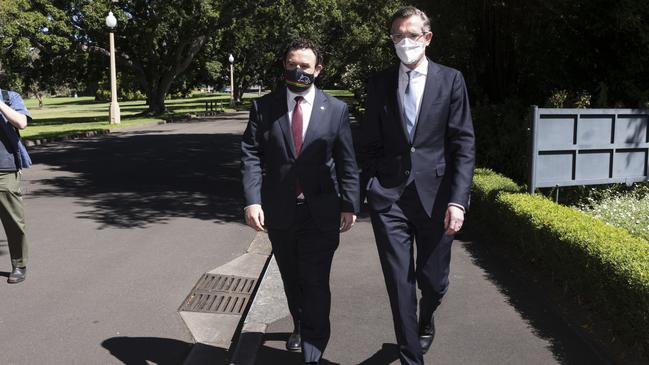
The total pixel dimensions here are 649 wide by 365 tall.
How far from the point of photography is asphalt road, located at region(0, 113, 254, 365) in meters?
4.32

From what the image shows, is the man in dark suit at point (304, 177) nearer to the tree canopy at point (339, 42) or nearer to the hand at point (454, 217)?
the hand at point (454, 217)

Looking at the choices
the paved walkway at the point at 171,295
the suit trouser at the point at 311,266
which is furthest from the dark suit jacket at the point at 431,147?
the paved walkway at the point at 171,295

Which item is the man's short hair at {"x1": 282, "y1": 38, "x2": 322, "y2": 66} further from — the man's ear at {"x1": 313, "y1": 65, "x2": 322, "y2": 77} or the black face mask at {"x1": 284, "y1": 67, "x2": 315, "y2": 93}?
the black face mask at {"x1": 284, "y1": 67, "x2": 315, "y2": 93}

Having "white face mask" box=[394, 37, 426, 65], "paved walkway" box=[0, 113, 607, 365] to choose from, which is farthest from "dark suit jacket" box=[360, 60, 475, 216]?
"paved walkway" box=[0, 113, 607, 365]

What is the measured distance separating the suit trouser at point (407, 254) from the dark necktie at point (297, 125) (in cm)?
59

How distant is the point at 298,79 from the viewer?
351 centimetres

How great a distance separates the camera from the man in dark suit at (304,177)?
356 cm

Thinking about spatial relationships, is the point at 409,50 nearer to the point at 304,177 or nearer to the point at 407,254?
→ the point at 304,177

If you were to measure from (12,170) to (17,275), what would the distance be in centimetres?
99

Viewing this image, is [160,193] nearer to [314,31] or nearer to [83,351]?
[83,351]

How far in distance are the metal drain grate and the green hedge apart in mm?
2687

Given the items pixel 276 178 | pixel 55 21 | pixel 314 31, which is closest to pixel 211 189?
pixel 276 178

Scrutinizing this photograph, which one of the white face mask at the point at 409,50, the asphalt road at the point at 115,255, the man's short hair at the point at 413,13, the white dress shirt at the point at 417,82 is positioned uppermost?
the man's short hair at the point at 413,13

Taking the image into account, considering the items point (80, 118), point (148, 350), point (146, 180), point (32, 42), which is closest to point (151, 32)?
point (32, 42)
